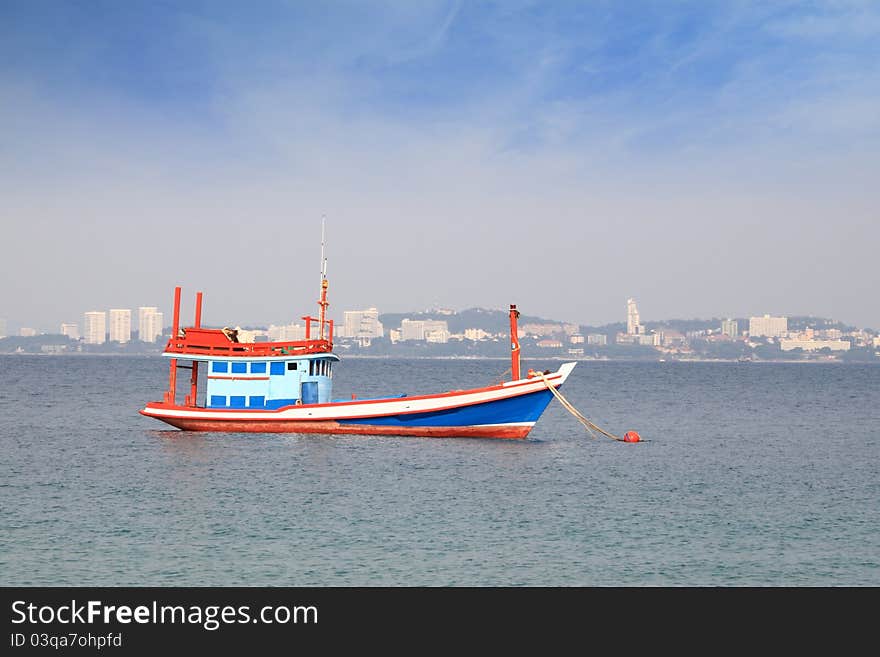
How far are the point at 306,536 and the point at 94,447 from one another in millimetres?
28623

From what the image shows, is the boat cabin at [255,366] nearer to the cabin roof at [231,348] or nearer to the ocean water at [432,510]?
the cabin roof at [231,348]

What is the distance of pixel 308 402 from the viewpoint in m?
55.6

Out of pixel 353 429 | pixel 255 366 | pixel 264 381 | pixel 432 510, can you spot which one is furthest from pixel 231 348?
pixel 432 510

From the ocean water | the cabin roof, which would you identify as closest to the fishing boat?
the cabin roof

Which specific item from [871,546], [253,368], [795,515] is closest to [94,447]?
[253,368]

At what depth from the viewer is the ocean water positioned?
26.9m

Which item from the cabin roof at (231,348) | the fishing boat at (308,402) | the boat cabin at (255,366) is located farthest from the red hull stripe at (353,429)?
the cabin roof at (231,348)

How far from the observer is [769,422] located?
8244 centimetres

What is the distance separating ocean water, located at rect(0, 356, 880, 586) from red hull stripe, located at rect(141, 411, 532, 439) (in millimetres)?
619

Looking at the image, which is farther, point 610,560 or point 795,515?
point 795,515

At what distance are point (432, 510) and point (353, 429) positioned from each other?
68.5 feet

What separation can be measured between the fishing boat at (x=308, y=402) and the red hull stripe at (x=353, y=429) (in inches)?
2.1

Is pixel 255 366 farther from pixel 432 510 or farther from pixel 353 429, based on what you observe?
pixel 432 510
